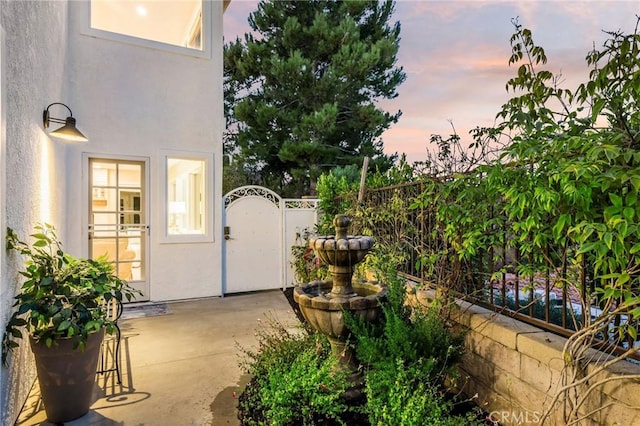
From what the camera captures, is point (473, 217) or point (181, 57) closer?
point (473, 217)

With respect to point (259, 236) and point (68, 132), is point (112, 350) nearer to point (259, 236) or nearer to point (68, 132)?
point (68, 132)

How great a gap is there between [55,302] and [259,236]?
404cm

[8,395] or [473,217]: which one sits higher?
[473,217]

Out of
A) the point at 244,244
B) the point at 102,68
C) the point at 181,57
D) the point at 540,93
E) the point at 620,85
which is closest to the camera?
the point at 620,85

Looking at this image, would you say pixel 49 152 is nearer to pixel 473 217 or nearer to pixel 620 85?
pixel 473 217

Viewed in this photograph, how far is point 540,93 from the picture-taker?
199cm

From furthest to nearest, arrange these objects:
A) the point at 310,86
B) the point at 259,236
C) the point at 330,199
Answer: the point at 310,86
the point at 259,236
the point at 330,199

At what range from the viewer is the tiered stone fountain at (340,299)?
248 centimetres

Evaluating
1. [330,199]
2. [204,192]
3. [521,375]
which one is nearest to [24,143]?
[204,192]

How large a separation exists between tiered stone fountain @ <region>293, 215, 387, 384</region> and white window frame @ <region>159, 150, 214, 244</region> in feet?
10.8

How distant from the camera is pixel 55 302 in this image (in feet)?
7.23

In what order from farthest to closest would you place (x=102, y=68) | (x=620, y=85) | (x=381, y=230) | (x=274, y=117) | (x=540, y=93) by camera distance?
(x=274, y=117) → (x=102, y=68) → (x=381, y=230) → (x=540, y=93) → (x=620, y=85)

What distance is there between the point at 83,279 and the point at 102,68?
12.9ft

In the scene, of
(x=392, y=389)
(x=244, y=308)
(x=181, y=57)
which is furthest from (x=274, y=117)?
(x=392, y=389)
